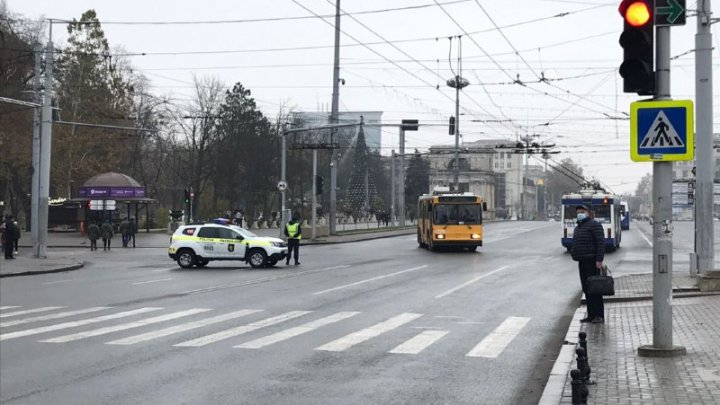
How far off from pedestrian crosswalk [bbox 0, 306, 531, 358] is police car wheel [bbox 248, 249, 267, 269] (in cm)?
1374

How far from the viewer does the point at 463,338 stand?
1323 cm

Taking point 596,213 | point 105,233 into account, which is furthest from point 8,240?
point 596,213

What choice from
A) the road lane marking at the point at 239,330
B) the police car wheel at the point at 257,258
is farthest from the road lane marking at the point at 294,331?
the police car wheel at the point at 257,258

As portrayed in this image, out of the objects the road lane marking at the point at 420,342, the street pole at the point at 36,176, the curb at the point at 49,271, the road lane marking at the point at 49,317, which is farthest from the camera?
the street pole at the point at 36,176

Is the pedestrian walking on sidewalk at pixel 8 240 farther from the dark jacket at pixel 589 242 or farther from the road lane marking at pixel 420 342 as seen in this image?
the dark jacket at pixel 589 242

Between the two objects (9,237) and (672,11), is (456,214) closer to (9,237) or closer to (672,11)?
(9,237)

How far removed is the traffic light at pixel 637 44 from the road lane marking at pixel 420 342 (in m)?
4.41

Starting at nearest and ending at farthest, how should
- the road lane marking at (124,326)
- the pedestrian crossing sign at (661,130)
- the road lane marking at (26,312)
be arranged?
the pedestrian crossing sign at (661,130) < the road lane marking at (124,326) < the road lane marking at (26,312)

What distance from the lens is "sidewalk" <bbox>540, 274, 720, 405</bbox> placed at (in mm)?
8344

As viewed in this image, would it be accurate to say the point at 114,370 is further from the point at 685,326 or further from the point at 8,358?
the point at 685,326

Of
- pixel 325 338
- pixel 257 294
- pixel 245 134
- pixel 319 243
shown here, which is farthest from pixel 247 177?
pixel 325 338

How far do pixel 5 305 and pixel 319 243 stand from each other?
33.6m

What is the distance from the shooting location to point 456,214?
40656 mm

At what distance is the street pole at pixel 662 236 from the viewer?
10.5m
